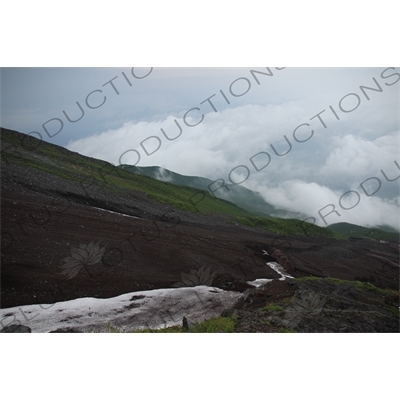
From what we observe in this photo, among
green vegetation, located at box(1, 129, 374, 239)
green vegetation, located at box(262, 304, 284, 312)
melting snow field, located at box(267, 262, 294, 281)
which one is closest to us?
green vegetation, located at box(262, 304, 284, 312)

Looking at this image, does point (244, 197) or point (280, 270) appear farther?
point (244, 197)

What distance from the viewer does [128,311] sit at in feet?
23.8

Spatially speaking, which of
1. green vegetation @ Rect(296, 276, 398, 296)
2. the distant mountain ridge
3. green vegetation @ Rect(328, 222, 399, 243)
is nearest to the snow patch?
green vegetation @ Rect(296, 276, 398, 296)

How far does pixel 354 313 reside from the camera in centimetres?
738

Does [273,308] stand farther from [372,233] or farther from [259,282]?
[372,233]

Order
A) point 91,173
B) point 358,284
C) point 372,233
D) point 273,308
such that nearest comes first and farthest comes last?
1. point 273,308
2. point 358,284
3. point 372,233
4. point 91,173

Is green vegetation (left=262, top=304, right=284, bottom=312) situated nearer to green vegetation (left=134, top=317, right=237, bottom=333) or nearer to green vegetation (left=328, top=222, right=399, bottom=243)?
green vegetation (left=134, top=317, right=237, bottom=333)

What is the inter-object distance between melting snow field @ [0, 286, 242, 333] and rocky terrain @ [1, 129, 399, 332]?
0.24 meters

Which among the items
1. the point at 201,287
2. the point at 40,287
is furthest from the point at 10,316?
the point at 201,287

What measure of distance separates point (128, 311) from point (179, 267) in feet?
8.21

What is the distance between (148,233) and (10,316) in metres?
5.30

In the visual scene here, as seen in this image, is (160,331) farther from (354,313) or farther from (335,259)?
(335,259)

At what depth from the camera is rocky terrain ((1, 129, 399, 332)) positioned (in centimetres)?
702

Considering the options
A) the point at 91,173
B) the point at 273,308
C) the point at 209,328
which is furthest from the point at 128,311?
the point at 91,173
